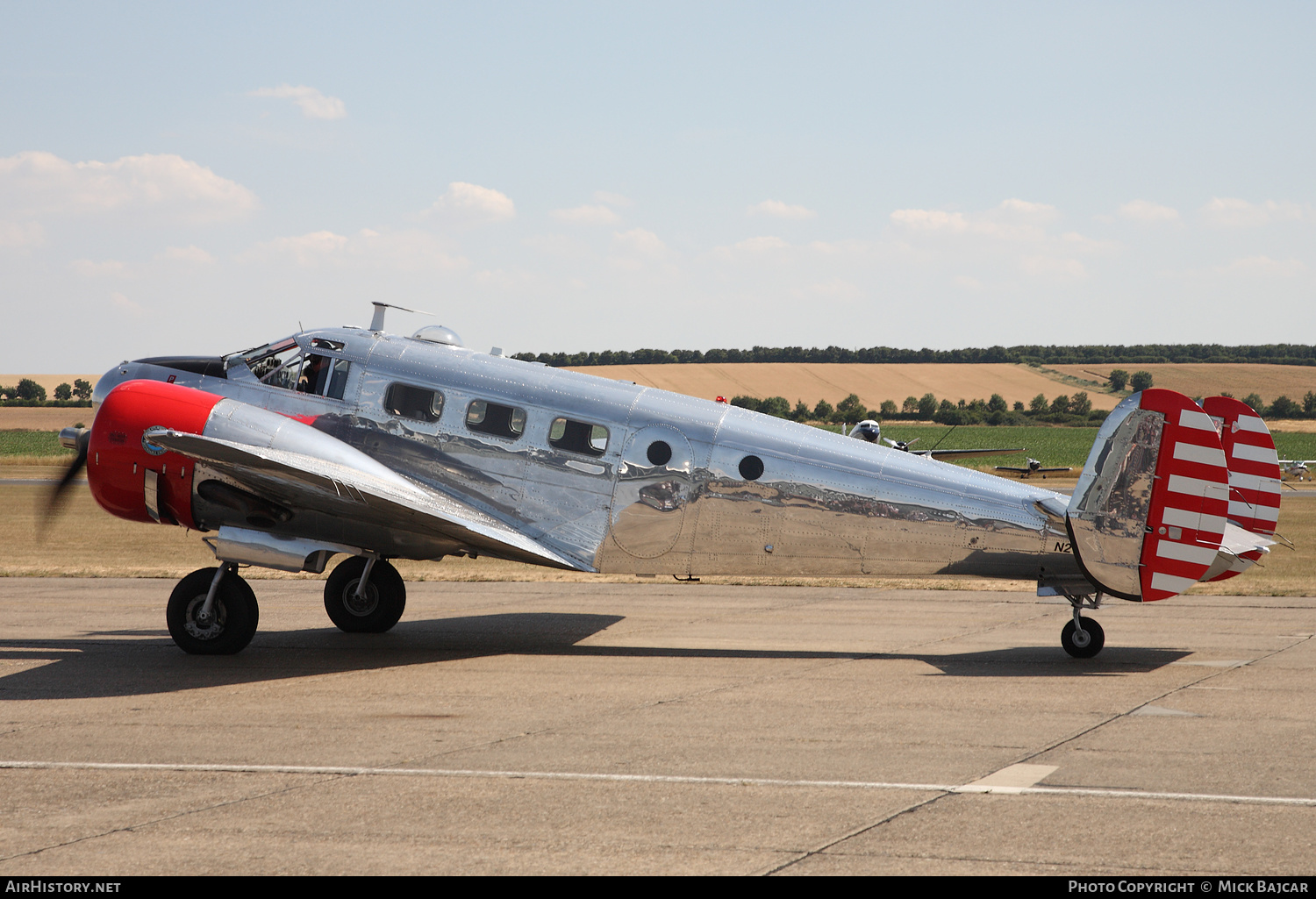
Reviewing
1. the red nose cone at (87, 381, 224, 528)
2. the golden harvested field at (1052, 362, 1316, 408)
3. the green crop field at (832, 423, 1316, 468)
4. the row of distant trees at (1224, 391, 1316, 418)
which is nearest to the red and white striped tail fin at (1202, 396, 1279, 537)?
the red nose cone at (87, 381, 224, 528)

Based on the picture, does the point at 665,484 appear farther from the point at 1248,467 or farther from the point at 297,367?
the point at 1248,467

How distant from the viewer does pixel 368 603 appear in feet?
46.8

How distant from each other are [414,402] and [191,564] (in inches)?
487

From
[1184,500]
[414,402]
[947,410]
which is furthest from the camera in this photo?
[947,410]

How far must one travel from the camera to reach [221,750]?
8.18m

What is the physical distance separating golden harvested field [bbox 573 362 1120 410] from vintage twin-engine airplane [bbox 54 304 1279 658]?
5775 cm

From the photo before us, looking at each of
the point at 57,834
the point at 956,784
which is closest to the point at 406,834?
the point at 57,834

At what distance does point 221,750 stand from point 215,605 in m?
4.36

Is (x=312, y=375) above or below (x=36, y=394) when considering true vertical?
above

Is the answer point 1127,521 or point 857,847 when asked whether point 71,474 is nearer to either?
point 857,847

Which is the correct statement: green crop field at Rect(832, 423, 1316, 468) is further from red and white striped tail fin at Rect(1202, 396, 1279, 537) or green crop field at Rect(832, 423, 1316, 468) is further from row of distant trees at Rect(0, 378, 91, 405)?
row of distant trees at Rect(0, 378, 91, 405)

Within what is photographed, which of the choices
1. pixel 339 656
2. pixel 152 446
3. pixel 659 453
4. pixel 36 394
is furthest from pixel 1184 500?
pixel 36 394

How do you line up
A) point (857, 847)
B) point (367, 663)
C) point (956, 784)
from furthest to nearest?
point (367, 663) → point (956, 784) → point (857, 847)
